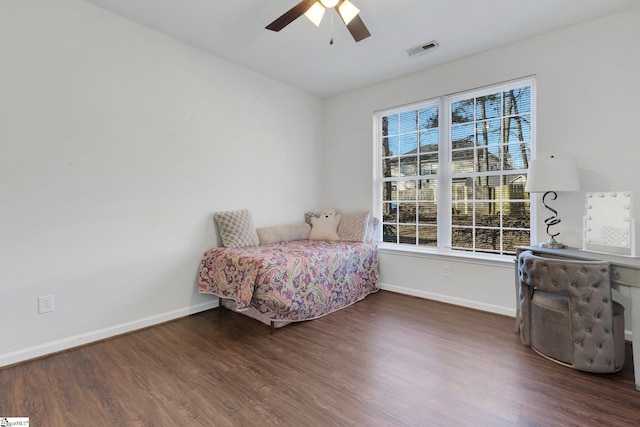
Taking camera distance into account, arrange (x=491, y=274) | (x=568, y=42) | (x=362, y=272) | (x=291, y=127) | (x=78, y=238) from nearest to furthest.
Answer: (x=78, y=238), (x=568, y=42), (x=491, y=274), (x=362, y=272), (x=291, y=127)

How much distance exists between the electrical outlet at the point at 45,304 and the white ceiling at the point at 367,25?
2.34 metres

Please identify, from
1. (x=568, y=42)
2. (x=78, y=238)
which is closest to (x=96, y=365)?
(x=78, y=238)

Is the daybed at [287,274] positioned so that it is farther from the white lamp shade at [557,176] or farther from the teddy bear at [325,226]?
the white lamp shade at [557,176]

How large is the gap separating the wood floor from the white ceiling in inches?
107

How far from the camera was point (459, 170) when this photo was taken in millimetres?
3508

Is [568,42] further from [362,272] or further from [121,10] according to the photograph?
[121,10]

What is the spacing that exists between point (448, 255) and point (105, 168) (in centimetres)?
346

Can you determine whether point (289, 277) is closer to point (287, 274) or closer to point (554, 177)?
point (287, 274)

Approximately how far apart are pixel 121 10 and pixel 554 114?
3.93 metres

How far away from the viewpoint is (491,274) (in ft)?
10.3

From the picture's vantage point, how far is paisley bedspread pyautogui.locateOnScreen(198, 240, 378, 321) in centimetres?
263

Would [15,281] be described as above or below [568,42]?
below

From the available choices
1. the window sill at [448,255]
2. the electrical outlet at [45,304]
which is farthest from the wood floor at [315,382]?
the window sill at [448,255]

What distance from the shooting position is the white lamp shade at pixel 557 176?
247cm
